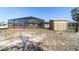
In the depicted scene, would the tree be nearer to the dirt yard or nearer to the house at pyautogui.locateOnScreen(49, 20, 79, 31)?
the house at pyautogui.locateOnScreen(49, 20, 79, 31)

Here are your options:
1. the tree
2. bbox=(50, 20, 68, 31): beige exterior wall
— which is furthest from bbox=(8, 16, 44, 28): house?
the tree

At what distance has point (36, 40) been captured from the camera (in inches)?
91.7

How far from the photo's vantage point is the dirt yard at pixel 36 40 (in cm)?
231

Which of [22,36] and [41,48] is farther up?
[22,36]

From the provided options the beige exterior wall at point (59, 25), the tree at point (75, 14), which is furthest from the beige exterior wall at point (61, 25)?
the tree at point (75, 14)

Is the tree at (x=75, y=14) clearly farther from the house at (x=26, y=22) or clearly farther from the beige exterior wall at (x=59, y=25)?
the house at (x=26, y=22)

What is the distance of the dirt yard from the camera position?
91.1 inches

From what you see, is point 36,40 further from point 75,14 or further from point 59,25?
point 75,14
